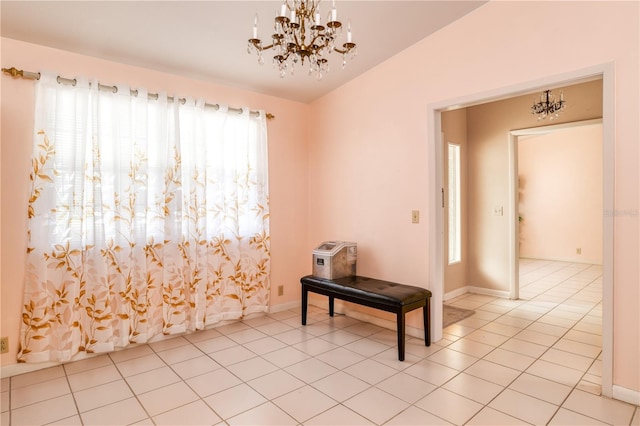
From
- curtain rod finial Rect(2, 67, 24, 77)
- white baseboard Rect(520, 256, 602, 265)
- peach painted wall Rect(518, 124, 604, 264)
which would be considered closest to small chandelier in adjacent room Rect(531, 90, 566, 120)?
peach painted wall Rect(518, 124, 604, 264)

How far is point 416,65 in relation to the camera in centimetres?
318

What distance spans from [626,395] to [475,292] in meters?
2.68

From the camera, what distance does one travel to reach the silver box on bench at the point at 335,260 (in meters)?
3.47

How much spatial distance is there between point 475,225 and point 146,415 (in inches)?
175

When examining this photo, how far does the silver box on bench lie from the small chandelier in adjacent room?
116 inches

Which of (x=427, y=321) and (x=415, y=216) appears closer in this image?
(x=427, y=321)

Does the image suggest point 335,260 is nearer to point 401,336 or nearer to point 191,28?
point 401,336

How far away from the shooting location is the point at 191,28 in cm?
262

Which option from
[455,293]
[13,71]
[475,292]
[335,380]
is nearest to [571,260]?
[475,292]

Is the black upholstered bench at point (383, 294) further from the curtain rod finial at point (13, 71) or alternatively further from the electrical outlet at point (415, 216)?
the curtain rod finial at point (13, 71)

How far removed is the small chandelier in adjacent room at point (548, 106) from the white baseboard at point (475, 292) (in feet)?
7.71

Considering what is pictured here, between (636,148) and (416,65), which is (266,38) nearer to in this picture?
(416,65)

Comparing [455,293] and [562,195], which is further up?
[562,195]

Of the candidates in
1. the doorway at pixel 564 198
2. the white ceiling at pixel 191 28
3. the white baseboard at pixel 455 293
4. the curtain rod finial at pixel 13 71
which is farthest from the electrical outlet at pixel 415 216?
the doorway at pixel 564 198
